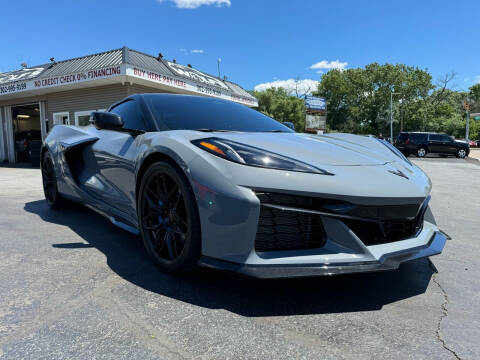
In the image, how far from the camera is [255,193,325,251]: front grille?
170 centimetres

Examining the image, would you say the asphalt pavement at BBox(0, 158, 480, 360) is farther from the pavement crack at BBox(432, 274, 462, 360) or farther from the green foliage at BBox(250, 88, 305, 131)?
the green foliage at BBox(250, 88, 305, 131)

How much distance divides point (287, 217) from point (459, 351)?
0.89 metres

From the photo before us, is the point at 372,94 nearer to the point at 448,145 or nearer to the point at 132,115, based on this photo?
the point at 448,145

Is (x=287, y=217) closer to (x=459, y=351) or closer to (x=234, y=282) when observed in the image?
(x=234, y=282)

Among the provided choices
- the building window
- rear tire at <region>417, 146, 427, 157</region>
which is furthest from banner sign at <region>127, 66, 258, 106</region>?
rear tire at <region>417, 146, 427, 157</region>

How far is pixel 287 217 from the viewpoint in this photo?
172 cm

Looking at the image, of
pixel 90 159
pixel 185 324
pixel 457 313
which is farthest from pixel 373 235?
pixel 90 159

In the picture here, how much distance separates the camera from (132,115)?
2.82m

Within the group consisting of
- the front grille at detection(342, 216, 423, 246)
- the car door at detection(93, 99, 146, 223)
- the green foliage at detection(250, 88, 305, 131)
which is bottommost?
the front grille at detection(342, 216, 423, 246)

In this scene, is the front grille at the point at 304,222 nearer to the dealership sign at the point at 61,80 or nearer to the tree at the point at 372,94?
the dealership sign at the point at 61,80

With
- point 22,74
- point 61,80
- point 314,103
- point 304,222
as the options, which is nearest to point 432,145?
point 314,103

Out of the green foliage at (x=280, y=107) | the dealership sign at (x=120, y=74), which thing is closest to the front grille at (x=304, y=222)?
the dealership sign at (x=120, y=74)

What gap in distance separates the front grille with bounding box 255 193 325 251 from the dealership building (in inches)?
403

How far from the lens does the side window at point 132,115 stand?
265cm
